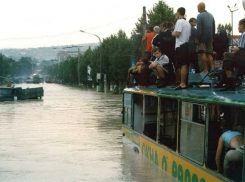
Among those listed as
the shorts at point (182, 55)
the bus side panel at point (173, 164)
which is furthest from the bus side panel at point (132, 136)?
the shorts at point (182, 55)

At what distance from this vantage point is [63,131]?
2058cm

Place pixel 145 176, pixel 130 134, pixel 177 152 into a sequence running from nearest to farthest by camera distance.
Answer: pixel 177 152 → pixel 145 176 → pixel 130 134

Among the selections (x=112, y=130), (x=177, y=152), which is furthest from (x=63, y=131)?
(x=177, y=152)

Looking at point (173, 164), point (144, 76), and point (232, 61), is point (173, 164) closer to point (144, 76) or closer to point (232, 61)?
point (232, 61)

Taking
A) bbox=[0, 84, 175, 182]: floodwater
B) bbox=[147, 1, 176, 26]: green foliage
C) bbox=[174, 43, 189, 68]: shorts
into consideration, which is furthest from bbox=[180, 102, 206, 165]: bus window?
bbox=[147, 1, 176, 26]: green foliage

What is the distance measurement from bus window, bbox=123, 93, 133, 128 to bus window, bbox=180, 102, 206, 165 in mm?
5508

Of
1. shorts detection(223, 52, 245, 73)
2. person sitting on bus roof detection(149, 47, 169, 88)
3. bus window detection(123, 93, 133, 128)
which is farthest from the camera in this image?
bus window detection(123, 93, 133, 128)

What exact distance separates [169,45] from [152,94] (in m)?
1.65

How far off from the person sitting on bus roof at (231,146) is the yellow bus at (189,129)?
77 millimetres

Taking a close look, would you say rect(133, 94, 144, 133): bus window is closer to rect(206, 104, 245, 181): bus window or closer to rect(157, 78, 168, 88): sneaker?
rect(157, 78, 168, 88): sneaker

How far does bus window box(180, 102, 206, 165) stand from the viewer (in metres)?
8.27

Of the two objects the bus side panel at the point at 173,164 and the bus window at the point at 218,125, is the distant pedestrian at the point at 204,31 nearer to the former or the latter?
the bus side panel at the point at 173,164

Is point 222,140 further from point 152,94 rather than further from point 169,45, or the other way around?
point 169,45

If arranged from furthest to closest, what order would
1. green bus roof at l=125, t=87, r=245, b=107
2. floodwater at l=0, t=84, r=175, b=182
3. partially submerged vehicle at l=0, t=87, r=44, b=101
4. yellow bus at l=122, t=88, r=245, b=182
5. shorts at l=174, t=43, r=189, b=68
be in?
1. partially submerged vehicle at l=0, t=87, r=44, b=101
2. shorts at l=174, t=43, r=189, b=68
3. floodwater at l=0, t=84, r=175, b=182
4. yellow bus at l=122, t=88, r=245, b=182
5. green bus roof at l=125, t=87, r=245, b=107
